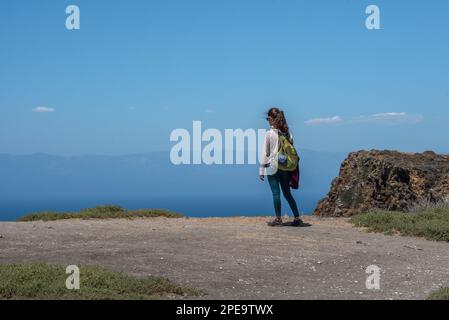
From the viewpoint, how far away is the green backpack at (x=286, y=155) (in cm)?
1547

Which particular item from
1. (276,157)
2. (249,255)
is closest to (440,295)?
(249,255)

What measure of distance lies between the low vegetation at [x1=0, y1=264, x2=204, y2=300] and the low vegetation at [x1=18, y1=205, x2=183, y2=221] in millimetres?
9385

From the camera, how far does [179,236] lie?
14.2m

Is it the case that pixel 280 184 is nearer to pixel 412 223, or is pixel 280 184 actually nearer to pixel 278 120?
pixel 278 120

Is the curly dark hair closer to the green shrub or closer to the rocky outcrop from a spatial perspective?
the green shrub

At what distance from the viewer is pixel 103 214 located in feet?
63.6

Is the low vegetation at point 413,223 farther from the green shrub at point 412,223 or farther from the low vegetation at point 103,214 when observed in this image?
the low vegetation at point 103,214

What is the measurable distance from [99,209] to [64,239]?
6.91 metres

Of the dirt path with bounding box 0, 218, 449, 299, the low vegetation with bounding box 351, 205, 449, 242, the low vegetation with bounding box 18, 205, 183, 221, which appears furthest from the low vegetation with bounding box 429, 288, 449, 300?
the low vegetation with bounding box 18, 205, 183, 221

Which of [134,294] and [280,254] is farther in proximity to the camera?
[280,254]

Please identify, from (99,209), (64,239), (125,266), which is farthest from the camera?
(99,209)

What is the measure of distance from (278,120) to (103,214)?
6.79m
